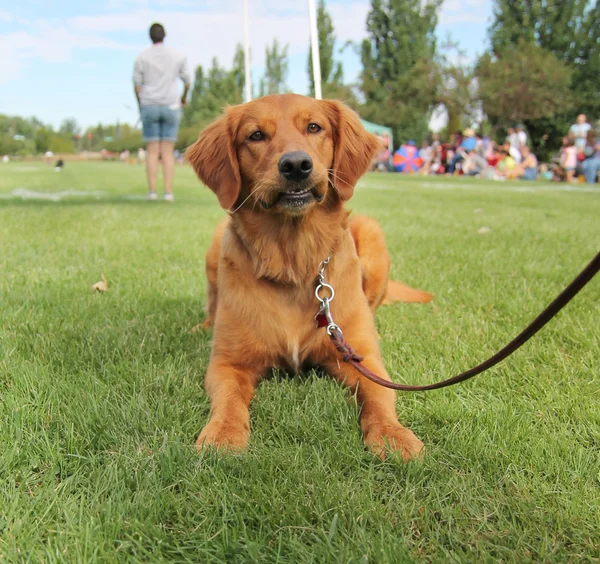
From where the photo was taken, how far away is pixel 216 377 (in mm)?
2195

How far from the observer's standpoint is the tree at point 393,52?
149 feet

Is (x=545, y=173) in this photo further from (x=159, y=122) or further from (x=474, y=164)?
(x=159, y=122)

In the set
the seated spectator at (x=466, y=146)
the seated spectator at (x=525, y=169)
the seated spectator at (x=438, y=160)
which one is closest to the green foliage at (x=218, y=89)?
the seated spectator at (x=438, y=160)

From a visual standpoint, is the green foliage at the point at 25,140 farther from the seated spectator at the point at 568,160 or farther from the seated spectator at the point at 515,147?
the seated spectator at the point at 568,160

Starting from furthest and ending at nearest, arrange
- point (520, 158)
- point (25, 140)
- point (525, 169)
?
point (25, 140), point (525, 169), point (520, 158)

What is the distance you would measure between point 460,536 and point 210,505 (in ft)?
2.08

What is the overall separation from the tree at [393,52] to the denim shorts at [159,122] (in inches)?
1505

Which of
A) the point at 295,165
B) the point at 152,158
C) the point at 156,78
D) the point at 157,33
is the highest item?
the point at 157,33

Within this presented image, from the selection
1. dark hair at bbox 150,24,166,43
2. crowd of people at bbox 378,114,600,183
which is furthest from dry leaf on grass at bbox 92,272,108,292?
crowd of people at bbox 378,114,600,183

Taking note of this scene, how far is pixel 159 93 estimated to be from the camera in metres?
8.43

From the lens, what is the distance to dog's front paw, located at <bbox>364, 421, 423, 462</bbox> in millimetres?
1720

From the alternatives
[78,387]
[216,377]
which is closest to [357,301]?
[216,377]

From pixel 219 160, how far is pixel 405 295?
1582 mm

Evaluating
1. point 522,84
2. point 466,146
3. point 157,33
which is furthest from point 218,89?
point 157,33
